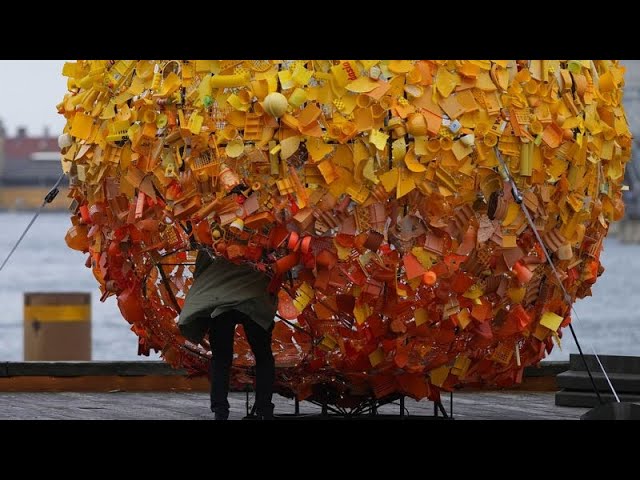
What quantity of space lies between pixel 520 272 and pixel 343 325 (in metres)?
0.93

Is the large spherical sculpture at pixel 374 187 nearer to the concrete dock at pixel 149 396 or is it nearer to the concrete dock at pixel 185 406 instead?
the concrete dock at pixel 185 406

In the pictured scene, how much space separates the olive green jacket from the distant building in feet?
217

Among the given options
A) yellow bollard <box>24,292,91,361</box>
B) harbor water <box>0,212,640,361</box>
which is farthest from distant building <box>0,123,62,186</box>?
yellow bollard <box>24,292,91,361</box>

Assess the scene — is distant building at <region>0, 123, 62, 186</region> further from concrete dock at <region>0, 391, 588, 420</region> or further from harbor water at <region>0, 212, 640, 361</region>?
concrete dock at <region>0, 391, 588, 420</region>

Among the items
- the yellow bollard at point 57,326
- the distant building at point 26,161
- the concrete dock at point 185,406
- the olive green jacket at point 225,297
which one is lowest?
the concrete dock at point 185,406

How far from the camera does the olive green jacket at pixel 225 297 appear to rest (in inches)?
341

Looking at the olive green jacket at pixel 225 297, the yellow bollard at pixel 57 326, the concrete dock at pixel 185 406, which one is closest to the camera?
the olive green jacket at pixel 225 297

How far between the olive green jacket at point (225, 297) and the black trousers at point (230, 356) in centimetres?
8

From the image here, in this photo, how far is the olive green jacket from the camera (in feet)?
28.5

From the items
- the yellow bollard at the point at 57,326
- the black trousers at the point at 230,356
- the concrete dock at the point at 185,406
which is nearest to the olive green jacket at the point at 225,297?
the black trousers at the point at 230,356

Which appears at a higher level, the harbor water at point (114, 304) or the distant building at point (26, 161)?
the distant building at point (26, 161)

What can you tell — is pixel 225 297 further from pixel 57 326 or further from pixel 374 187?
pixel 57 326
